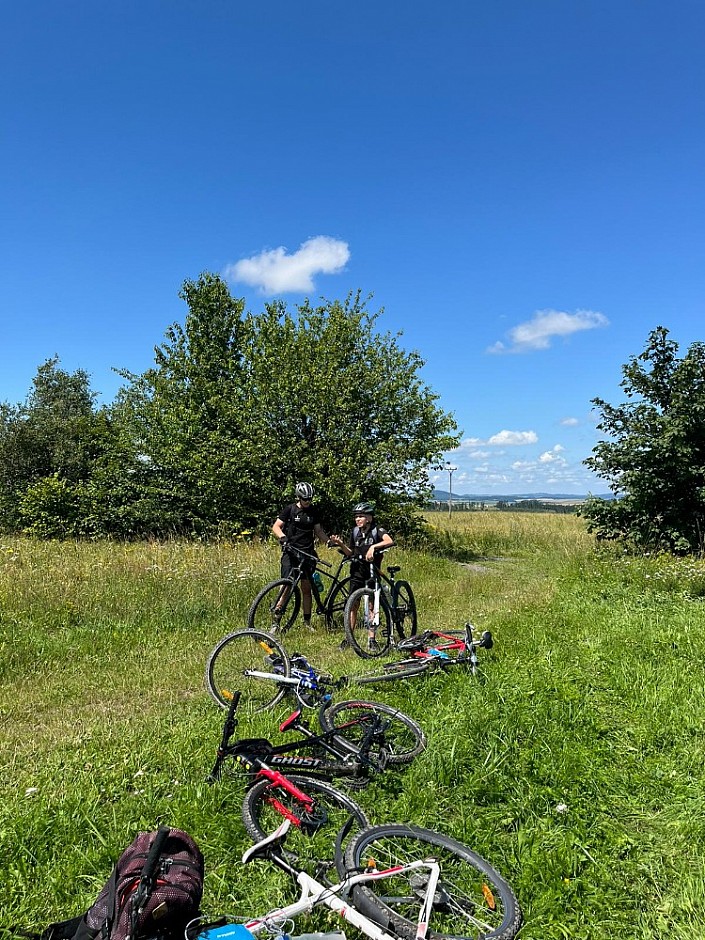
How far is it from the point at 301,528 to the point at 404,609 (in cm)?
196

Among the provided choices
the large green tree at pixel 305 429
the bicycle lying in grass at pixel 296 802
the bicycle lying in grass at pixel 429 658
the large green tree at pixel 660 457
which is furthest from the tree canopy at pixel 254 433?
the bicycle lying in grass at pixel 296 802

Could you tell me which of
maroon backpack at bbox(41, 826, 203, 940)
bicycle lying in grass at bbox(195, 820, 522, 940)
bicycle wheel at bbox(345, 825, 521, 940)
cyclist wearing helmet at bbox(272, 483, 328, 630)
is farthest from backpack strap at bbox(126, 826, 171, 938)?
cyclist wearing helmet at bbox(272, 483, 328, 630)

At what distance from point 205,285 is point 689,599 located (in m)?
20.7

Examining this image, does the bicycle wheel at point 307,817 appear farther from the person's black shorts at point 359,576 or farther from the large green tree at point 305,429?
the large green tree at point 305,429

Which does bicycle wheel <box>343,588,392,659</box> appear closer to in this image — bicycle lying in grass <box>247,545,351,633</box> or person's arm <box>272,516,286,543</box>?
bicycle lying in grass <box>247,545,351,633</box>

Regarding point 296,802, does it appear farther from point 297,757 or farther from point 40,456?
point 40,456

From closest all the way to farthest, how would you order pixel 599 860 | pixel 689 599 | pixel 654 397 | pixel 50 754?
1. pixel 599 860
2. pixel 50 754
3. pixel 689 599
4. pixel 654 397

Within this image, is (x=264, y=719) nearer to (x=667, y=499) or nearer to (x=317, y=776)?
(x=317, y=776)

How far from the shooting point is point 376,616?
766 centimetres

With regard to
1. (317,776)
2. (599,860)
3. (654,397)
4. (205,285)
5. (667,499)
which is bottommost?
(599,860)

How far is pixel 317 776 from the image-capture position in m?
3.83

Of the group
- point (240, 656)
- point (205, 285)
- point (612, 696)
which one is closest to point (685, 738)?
point (612, 696)

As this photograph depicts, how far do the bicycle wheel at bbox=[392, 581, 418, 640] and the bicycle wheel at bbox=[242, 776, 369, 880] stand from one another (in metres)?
4.49

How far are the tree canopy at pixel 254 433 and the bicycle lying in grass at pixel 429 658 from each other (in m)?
10.8
